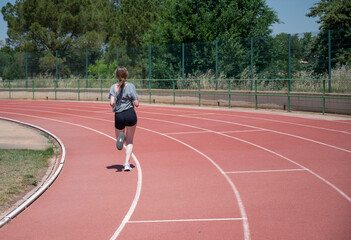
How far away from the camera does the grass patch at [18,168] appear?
7579mm

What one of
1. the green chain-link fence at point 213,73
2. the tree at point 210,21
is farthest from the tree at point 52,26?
the tree at point 210,21

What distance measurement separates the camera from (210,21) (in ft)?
114

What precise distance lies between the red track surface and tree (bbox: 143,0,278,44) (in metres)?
20.8

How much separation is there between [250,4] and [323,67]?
1476 cm

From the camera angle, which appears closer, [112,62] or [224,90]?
[224,90]

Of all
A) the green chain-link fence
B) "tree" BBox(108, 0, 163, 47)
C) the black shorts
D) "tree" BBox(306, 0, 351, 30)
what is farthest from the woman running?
"tree" BBox(108, 0, 163, 47)

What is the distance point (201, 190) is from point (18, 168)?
3.88m

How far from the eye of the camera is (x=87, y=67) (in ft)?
121

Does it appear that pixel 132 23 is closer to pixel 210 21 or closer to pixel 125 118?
pixel 210 21

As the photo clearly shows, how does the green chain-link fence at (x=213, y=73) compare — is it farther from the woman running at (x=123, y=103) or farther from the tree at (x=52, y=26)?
the woman running at (x=123, y=103)

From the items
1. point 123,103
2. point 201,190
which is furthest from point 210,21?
point 201,190

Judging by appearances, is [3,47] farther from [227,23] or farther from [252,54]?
[252,54]

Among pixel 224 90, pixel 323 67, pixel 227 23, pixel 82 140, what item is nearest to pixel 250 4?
pixel 227 23

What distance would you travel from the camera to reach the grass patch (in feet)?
24.9
